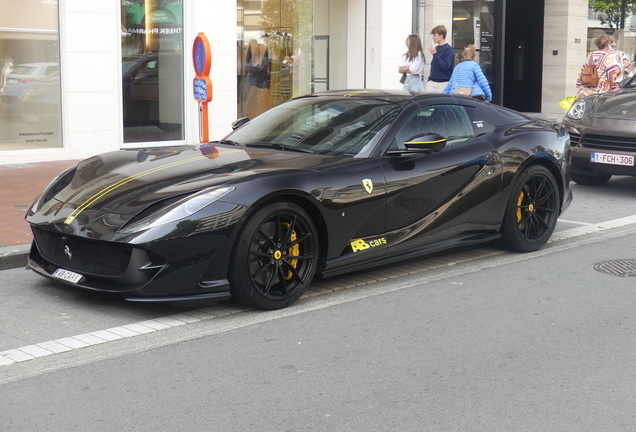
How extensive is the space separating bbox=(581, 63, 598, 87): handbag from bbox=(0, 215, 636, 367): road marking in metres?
6.34

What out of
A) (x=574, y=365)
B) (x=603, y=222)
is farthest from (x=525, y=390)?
(x=603, y=222)

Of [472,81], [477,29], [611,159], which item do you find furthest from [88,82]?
[477,29]

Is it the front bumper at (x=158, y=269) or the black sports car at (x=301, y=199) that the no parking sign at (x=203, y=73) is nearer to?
the black sports car at (x=301, y=199)

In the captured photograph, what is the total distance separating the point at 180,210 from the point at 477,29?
15.3 meters

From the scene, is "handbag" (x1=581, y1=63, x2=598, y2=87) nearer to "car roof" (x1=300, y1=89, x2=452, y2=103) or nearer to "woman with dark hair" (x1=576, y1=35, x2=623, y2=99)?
"woman with dark hair" (x1=576, y1=35, x2=623, y2=99)

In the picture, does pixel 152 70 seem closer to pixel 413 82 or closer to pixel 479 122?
pixel 413 82

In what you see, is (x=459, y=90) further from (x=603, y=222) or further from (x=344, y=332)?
(x=344, y=332)

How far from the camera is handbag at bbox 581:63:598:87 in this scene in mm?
13312

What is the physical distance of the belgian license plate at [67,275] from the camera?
514cm

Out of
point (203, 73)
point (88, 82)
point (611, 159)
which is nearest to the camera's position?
point (203, 73)

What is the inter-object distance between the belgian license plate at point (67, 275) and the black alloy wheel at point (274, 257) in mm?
945

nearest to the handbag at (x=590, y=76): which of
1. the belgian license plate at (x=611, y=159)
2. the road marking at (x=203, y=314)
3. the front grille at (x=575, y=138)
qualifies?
the front grille at (x=575, y=138)

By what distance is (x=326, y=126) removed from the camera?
6.32 m

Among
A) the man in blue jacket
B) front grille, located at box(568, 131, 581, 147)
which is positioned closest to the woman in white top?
the man in blue jacket
